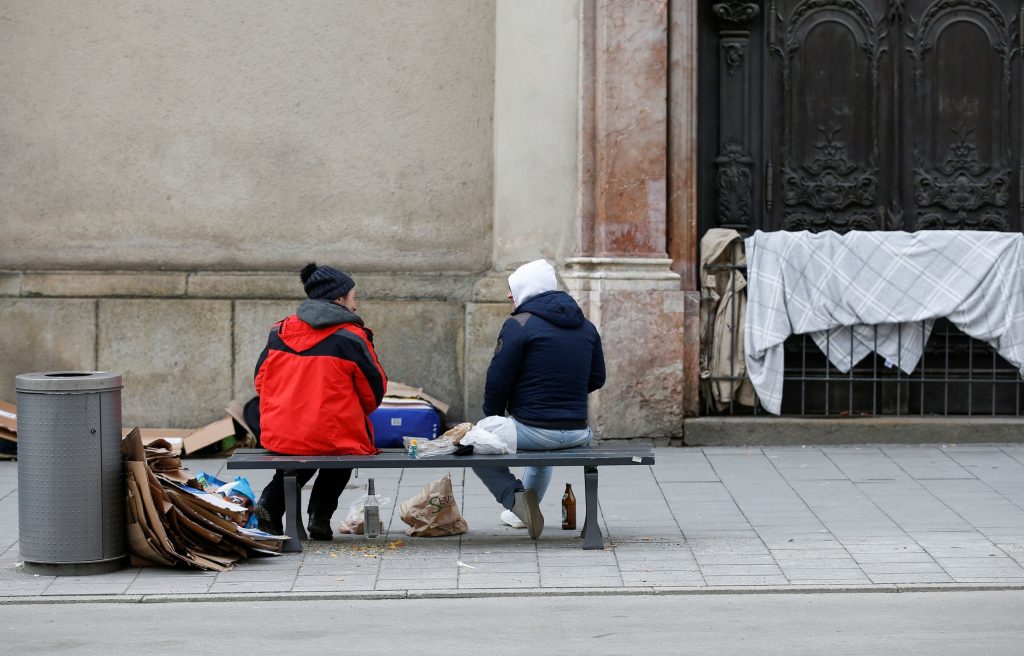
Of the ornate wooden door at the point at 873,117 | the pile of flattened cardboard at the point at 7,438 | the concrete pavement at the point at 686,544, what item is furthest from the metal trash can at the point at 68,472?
the ornate wooden door at the point at 873,117

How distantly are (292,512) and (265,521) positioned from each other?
23 cm

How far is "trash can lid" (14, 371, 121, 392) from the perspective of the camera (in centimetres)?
693

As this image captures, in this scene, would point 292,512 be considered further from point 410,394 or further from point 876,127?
point 876,127

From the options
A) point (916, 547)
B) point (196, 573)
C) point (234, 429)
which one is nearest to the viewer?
point (196, 573)

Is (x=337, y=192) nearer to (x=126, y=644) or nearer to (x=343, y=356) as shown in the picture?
(x=343, y=356)

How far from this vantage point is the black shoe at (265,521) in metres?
7.63

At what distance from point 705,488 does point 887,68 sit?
3918 mm

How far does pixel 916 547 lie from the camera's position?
24.9 ft

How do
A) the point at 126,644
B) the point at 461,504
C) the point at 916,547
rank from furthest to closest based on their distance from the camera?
the point at 461,504, the point at 916,547, the point at 126,644

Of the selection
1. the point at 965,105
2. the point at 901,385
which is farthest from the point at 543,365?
the point at 965,105

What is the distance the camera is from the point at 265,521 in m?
7.64

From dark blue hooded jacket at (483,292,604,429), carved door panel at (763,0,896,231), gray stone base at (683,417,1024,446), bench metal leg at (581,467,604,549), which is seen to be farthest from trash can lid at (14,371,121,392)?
carved door panel at (763,0,896,231)

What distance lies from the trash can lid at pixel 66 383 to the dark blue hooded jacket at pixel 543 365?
1.88m

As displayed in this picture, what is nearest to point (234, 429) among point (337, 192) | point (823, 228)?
point (337, 192)
